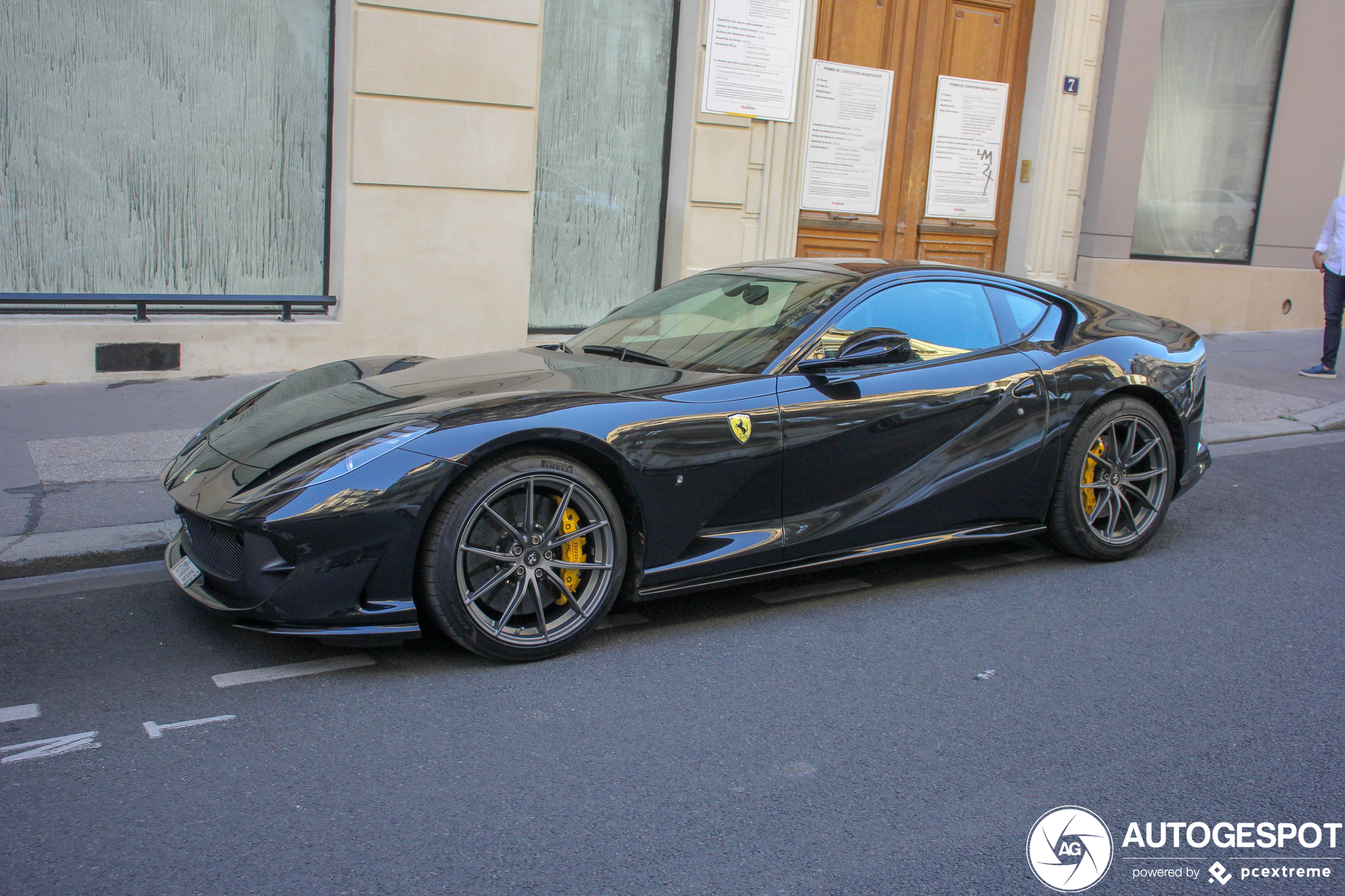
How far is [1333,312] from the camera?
10555 millimetres

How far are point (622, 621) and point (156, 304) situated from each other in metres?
5.57

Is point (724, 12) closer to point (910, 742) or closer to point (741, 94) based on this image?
point (741, 94)

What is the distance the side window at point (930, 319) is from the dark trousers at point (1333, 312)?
277 inches

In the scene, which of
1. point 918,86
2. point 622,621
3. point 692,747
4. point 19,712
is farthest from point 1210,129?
point 19,712

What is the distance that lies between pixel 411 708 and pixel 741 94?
7829 mm

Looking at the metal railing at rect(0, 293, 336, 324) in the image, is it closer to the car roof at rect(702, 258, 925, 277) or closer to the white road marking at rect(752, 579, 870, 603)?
the car roof at rect(702, 258, 925, 277)

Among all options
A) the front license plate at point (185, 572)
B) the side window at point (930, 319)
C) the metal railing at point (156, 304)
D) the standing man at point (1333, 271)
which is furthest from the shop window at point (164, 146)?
the standing man at point (1333, 271)

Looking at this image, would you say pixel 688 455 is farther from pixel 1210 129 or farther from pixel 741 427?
pixel 1210 129

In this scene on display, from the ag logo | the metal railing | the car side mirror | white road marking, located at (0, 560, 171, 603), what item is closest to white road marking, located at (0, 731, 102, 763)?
white road marking, located at (0, 560, 171, 603)

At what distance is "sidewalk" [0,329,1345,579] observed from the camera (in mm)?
4859

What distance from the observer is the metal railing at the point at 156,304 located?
25.9 feet

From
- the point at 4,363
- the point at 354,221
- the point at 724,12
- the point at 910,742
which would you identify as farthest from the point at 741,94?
the point at 910,742

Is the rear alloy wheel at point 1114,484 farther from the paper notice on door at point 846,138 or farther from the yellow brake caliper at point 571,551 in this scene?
the paper notice on door at point 846,138

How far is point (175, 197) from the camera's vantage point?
839 cm
